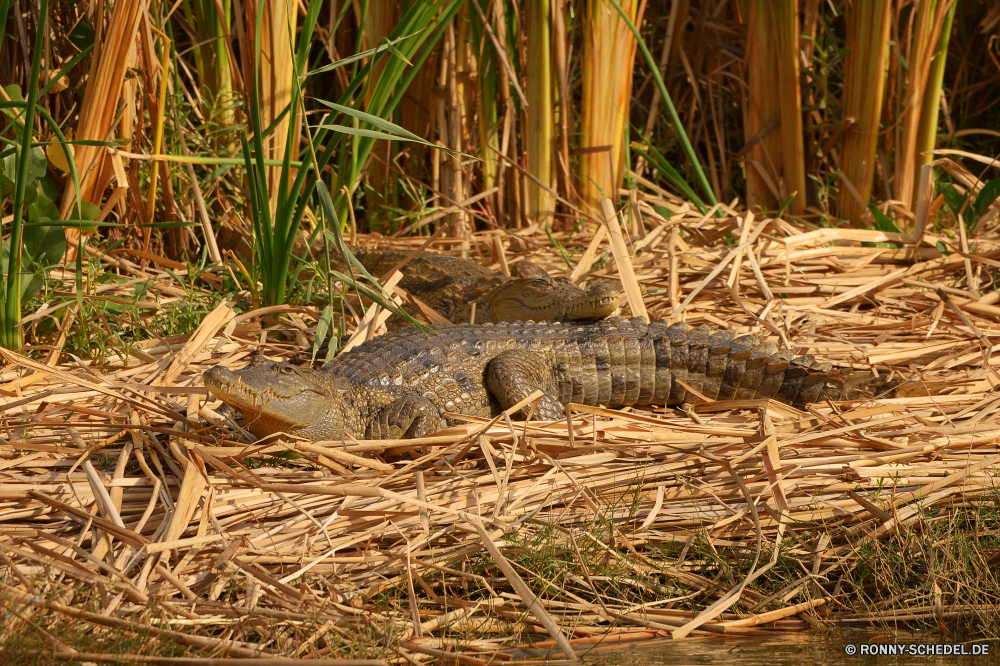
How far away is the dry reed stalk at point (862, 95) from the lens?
16.9ft

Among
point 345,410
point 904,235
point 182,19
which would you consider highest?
point 182,19

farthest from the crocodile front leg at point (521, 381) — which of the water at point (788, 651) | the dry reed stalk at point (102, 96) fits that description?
the dry reed stalk at point (102, 96)

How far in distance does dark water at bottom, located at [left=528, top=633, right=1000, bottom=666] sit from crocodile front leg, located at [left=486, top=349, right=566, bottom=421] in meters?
1.33

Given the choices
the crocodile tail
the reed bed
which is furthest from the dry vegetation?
the crocodile tail

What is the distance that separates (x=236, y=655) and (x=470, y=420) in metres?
1.30

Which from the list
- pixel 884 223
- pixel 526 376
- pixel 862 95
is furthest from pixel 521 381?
pixel 862 95

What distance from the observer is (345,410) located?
3.01m

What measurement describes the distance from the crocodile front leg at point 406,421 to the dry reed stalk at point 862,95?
353cm

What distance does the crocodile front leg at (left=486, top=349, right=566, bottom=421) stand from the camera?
3191 mm

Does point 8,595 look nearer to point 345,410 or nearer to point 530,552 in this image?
point 530,552

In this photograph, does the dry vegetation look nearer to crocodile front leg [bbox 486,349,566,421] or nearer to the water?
the water

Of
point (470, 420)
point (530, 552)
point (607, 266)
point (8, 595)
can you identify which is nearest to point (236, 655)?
point (8, 595)

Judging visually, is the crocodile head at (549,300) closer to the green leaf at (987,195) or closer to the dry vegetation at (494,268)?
the dry vegetation at (494,268)

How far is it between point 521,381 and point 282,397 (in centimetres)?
95
